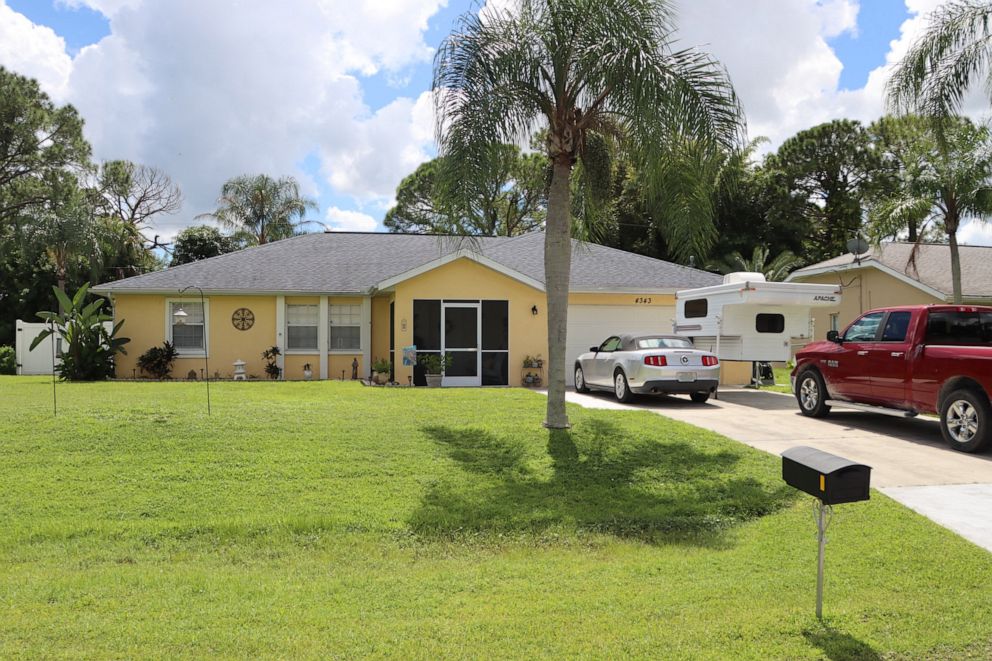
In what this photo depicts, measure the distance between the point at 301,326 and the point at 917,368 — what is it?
51.3ft

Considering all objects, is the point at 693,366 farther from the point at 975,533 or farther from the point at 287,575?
the point at 287,575

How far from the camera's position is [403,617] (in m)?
4.28

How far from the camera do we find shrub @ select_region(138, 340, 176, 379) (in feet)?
63.1

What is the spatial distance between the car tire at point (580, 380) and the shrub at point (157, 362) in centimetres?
1123

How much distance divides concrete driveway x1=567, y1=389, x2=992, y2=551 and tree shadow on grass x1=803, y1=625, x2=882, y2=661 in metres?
2.49

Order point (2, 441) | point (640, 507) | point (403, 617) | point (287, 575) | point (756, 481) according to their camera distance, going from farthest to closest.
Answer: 1. point (2, 441)
2. point (756, 481)
3. point (640, 507)
4. point (287, 575)
5. point (403, 617)

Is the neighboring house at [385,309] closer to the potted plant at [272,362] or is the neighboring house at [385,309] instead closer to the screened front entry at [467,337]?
the screened front entry at [467,337]

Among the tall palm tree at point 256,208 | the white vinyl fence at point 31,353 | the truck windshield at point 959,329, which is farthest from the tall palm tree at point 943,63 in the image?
the tall palm tree at point 256,208

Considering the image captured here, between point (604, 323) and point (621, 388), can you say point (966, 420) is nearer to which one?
point (621, 388)

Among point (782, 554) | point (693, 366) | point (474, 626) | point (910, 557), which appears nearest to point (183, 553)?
point (474, 626)

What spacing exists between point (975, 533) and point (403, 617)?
4.88 meters

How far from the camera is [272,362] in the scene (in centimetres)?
1988

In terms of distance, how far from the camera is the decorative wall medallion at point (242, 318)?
19.9 meters

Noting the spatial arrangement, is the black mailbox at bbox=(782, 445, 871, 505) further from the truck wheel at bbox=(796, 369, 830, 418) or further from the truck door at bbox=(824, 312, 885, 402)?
the truck wheel at bbox=(796, 369, 830, 418)
